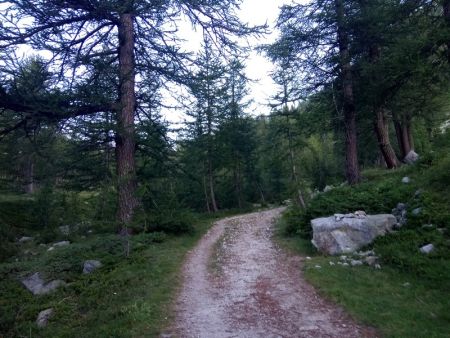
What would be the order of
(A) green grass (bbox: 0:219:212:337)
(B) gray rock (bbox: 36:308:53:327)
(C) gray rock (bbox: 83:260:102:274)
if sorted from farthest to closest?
(C) gray rock (bbox: 83:260:102:274)
(B) gray rock (bbox: 36:308:53:327)
(A) green grass (bbox: 0:219:212:337)

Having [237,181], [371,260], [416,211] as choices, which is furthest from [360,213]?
[237,181]

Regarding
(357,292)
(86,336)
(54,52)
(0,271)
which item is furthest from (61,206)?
(357,292)

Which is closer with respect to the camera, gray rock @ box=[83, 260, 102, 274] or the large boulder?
the large boulder

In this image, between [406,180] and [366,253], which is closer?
[366,253]

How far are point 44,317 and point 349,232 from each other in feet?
24.6

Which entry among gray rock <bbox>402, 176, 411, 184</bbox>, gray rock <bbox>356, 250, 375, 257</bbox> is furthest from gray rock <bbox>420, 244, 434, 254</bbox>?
gray rock <bbox>402, 176, 411, 184</bbox>

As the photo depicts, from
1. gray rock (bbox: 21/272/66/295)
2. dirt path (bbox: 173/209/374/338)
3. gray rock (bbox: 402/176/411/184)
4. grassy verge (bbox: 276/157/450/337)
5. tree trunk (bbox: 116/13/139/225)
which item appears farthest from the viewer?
gray rock (bbox: 402/176/411/184)

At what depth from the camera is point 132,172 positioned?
1142 centimetres

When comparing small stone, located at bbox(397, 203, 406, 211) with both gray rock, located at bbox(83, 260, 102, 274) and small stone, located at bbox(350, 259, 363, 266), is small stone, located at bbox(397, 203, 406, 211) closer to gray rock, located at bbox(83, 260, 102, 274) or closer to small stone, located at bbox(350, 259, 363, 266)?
small stone, located at bbox(350, 259, 363, 266)

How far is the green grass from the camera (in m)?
6.36

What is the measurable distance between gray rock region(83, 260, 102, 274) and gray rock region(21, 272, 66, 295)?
65cm

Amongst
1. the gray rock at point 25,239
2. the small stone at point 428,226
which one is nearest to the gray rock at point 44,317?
the small stone at point 428,226

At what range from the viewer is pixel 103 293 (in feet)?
26.5

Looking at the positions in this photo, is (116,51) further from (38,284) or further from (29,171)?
(29,171)
